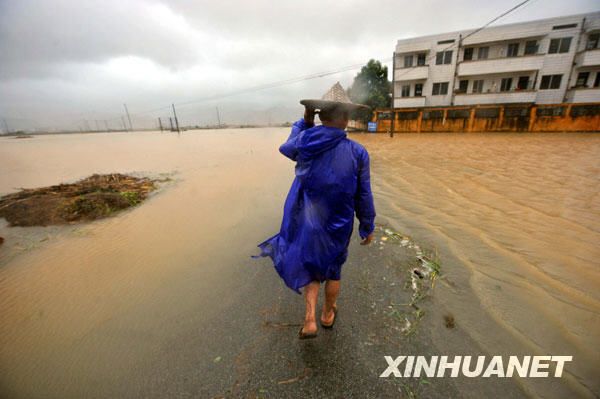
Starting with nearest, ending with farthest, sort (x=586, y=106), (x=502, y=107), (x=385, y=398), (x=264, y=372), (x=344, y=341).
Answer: (x=385, y=398) → (x=264, y=372) → (x=344, y=341) → (x=586, y=106) → (x=502, y=107)

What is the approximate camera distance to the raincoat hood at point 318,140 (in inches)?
67.9

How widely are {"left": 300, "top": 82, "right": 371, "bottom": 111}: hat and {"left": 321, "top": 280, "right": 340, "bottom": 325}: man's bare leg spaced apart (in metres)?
1.44

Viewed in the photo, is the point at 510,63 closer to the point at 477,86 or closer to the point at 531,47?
the point at 531,47

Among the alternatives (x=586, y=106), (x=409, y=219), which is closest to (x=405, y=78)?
(x=586, y=106)

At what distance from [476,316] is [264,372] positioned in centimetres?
202

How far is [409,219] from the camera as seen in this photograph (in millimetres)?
4422

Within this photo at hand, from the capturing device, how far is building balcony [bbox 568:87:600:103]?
2105 cm

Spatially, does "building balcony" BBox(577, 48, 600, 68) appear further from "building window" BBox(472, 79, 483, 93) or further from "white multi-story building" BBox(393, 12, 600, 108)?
"building window" BBox(472, 79, 483, 93)

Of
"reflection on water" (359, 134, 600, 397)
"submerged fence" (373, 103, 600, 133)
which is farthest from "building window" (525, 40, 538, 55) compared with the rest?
"reflection on water" (359, 134, 600, 397)

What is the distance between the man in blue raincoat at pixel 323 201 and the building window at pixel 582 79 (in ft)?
113

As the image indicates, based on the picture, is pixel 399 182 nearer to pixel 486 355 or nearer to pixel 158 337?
pixel 486 355

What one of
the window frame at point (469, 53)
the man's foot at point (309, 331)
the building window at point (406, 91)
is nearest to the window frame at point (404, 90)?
the building window at point (406, 91)

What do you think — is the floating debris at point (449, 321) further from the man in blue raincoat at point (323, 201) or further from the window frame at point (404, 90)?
the window frame at point (404, 90)

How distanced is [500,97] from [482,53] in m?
5.46
